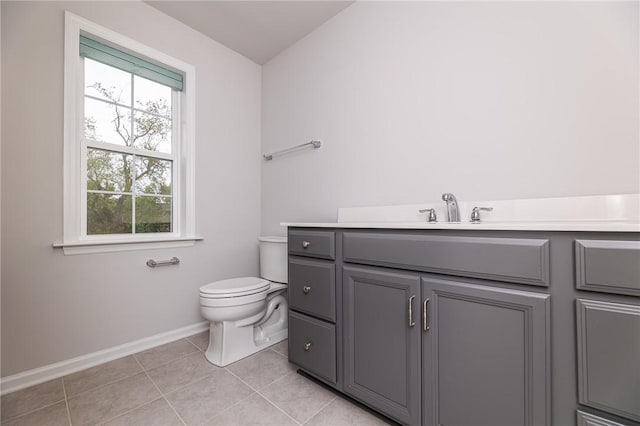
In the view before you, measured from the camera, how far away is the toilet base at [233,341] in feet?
5.55

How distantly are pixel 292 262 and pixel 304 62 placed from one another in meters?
1.65

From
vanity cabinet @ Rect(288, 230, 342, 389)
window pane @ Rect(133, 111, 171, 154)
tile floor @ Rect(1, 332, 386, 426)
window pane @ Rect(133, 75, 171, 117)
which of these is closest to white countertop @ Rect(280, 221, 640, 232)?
vanity cabinet @ Rect(288, 230, 342, 389)

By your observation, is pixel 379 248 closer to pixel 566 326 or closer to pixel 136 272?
pixel 566 326

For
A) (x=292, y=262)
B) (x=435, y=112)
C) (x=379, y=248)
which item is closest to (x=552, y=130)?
(x=435, y=112)

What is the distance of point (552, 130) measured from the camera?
1151 mm

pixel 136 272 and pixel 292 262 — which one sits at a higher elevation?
pixel 292 262

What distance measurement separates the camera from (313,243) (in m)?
1.42

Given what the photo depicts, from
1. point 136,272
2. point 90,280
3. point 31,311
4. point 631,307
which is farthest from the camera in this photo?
point 136,272

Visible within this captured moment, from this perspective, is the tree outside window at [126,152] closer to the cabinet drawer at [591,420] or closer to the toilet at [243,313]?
the toilet at [243,313]

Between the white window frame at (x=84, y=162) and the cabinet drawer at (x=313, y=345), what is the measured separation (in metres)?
1.14

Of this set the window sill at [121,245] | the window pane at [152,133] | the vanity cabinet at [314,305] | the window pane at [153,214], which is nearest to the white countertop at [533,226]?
the vanity cabinet at [314,305]

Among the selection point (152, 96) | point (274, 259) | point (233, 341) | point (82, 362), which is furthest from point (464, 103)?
point (82, 362)

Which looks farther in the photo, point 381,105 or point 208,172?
point 208,172

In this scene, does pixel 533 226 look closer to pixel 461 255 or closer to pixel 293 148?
pixel 461 255
